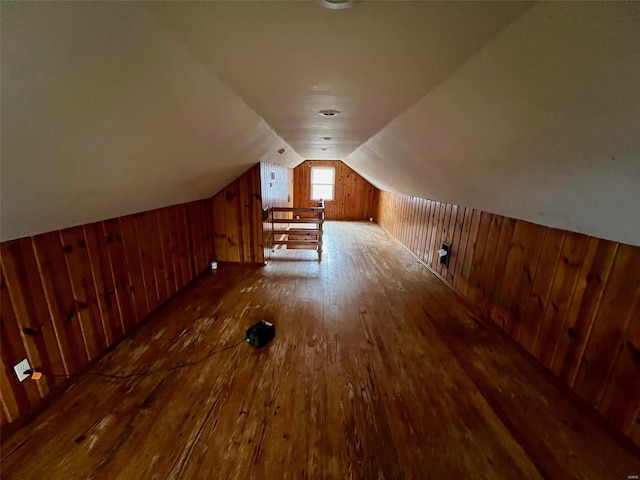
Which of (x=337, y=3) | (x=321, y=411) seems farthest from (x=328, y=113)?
(x=321, y=411)

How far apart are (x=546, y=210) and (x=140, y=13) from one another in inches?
92.8

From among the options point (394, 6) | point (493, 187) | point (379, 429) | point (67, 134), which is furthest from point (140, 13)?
point (493, 187)

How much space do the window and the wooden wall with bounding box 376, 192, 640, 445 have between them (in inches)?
222

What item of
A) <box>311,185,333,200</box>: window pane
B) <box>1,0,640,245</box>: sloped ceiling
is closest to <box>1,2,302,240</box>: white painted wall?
<box>1,0,640,245</box>: sloped ceiling

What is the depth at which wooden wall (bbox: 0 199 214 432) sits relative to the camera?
1.44m

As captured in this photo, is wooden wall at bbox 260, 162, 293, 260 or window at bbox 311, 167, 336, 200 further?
window at bbox 311, 167, 336, 200

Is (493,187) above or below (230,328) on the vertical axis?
above

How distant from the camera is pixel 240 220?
4.02 m

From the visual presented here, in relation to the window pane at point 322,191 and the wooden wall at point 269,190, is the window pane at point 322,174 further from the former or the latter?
the wooden wall at point 269,190

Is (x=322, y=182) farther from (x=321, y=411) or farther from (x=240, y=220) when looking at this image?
(x=321, y=411)

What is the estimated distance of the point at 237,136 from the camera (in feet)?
7.84

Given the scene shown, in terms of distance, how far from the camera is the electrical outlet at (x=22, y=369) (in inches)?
57.2

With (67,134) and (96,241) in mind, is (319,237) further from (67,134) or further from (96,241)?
(67,134)

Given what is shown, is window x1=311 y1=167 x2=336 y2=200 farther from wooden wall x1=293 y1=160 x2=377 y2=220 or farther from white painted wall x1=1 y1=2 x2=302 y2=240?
white painted wall x1=1 y1=2 x2=302 y2=240
